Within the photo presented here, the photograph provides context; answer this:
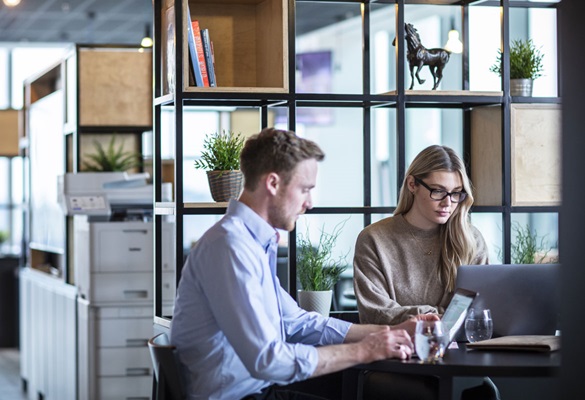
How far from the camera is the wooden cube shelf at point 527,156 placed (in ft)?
13.3

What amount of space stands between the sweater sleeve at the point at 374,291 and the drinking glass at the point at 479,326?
297mm

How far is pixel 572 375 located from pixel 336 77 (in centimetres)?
1139

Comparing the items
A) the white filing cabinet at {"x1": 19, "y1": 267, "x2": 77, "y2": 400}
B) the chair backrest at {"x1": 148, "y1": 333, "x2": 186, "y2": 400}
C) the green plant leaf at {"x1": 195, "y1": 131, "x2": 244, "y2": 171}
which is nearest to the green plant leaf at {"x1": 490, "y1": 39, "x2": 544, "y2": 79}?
the green plant leaf at {"x1": 195, "y1": 131, "x2": 244, "y2": 171}

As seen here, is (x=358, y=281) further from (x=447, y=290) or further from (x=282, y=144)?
(x=282, y=144)

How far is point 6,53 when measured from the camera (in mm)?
13719

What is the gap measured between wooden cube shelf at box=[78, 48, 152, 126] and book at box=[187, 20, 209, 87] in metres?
2.50

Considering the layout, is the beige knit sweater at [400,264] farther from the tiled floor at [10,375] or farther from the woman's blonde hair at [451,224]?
the tiled floor at [10,375]

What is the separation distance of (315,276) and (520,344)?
124 cm

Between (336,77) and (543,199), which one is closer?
(543,199)

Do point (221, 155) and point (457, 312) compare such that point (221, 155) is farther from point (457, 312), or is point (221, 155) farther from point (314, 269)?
point (457, 312)

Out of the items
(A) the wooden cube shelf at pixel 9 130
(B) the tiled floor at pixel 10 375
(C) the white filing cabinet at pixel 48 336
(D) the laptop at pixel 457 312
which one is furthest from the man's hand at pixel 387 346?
(A) the wooden cube shelf at pixel 9 130

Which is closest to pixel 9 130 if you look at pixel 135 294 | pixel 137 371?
pixel 135 294

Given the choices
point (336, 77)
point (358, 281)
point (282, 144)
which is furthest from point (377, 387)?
point (336, 77)

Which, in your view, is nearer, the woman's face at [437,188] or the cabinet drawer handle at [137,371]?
the woman's face at [437,188]
